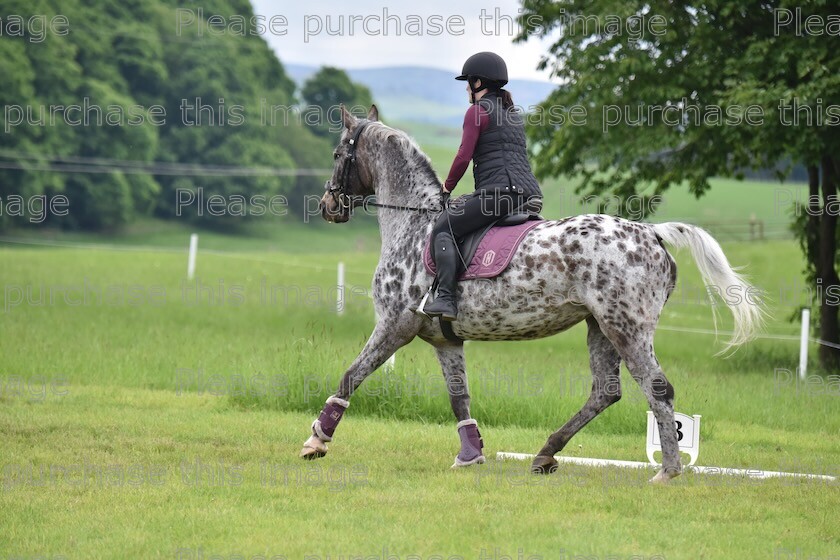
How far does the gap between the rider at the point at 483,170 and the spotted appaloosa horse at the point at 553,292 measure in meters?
0.24

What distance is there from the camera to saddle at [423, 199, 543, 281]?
26.6 feet

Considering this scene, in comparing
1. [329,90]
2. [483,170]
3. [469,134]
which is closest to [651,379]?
[483,170]

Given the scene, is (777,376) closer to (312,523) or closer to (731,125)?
(731,125)

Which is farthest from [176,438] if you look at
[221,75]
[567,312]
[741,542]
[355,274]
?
[221,75]

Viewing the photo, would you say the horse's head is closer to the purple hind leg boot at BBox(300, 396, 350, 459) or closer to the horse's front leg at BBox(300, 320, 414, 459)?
the horse's front leg at BBox(300, 320, 414, 459)

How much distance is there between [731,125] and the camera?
15.7m

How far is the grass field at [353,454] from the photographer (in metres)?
6.32

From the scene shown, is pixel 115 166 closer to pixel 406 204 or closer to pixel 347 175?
pixel 347 175

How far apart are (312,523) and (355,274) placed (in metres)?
30.9

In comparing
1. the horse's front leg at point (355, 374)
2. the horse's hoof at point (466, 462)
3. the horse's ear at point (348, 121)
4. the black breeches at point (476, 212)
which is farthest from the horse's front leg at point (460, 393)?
the horse's ear at point (348, 121)

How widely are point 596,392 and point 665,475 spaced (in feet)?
2.91

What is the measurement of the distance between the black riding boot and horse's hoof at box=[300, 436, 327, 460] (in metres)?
1.47

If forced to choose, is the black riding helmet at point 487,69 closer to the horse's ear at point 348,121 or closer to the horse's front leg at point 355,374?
the horse's ear at point 348,121

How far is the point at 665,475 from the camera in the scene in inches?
316
